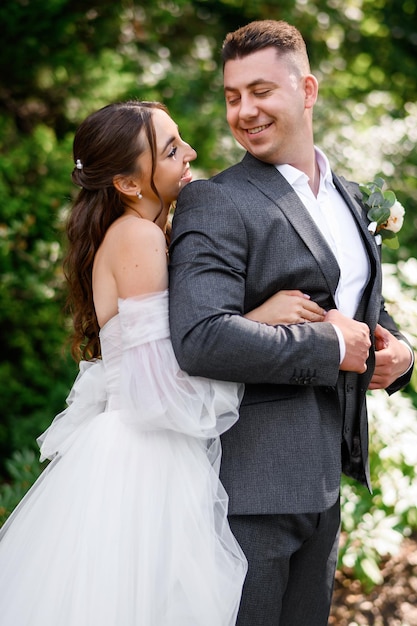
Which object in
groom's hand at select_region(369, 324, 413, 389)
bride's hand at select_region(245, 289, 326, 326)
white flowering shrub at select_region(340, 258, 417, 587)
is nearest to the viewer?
bride's hand at select_region(245, 289, 326, 326)

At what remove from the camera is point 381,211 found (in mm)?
2453

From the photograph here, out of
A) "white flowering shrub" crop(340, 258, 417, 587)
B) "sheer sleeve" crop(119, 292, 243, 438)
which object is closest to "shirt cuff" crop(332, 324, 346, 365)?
"sheer sleeve" crop(119, 292, 243, 438)

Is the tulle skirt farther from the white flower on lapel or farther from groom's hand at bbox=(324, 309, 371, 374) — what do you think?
the white flower on lapel

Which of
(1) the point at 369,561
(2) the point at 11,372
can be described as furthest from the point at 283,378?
(2) the point at 11,372

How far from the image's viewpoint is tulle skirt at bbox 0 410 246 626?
6.34 ft

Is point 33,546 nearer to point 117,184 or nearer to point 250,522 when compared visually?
point 250,522

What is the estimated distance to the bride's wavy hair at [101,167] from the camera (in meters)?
2.16

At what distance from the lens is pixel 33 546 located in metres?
2.08

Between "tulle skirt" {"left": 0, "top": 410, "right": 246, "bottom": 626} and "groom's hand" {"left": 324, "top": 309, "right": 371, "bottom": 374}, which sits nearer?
"tulle skirt" {"left": 0, "top": 410, "right": 246, "bottom": 626}

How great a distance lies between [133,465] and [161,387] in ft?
0.76

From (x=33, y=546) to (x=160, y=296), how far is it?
2.61 feet

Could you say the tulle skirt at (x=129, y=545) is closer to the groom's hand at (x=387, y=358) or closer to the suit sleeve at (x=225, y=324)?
the suit sleeve at (x=225, y=324)

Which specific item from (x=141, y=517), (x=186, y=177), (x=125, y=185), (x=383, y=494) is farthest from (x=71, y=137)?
(x=141, y=517)

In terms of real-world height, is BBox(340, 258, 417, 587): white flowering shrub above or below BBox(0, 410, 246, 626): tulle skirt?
below
